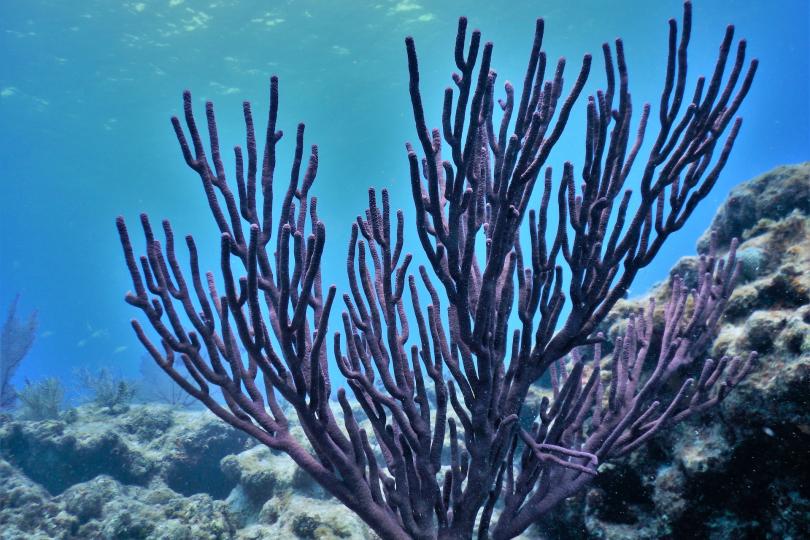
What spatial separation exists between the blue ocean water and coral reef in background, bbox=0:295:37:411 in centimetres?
1397

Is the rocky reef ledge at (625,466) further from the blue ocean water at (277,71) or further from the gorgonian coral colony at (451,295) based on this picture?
the blue ocean water at (277,71)

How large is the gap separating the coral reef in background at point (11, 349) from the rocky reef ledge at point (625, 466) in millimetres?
6641

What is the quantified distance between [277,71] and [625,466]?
1032 inches

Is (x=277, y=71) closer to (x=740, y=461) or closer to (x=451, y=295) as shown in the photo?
(x=451, y=295)

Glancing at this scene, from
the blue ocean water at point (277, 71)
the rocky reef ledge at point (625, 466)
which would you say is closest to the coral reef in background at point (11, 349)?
the rocky reef ledge at point (625, 466)

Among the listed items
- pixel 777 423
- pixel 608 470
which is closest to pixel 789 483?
pixel 777 423

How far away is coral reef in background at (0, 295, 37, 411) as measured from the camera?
13164mm

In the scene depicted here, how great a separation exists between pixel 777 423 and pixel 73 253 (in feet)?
275

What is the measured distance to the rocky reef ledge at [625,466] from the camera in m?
2.65

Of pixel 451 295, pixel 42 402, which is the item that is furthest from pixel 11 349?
pixel 451 295

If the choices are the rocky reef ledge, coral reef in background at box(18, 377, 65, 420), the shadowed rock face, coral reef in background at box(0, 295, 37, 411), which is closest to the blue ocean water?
coral reef in background at box(0, 295, 37, 411)

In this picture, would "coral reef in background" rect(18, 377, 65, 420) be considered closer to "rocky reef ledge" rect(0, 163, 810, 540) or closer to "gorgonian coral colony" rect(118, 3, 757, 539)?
"rocky reef ledge" rect(0, 163, 810, 540)

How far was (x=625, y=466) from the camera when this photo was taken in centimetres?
331

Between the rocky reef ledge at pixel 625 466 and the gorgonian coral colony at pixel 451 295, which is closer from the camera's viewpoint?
the gorgonian coral colony at pixel 451 295
